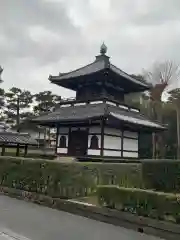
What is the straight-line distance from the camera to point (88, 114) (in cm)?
2150

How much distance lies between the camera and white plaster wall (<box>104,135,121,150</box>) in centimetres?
2238

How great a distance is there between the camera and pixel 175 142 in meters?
45.1

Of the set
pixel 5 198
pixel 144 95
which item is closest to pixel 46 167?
pixel 5 198

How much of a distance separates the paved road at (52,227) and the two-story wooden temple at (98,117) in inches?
439

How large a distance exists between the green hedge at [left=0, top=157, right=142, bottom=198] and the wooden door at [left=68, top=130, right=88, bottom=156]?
8174 mm

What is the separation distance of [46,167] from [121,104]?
1398 cm

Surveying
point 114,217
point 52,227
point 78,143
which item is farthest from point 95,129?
point 52,227

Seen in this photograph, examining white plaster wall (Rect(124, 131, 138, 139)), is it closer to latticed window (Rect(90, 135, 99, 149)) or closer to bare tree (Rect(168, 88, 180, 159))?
latticed window (Rect(90, 135, 99, 149))

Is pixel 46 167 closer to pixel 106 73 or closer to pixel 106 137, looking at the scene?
pixel 106 137

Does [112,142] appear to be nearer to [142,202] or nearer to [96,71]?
[96,71]

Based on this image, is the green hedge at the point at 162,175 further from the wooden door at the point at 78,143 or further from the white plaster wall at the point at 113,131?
the wooden door at the point at 78,143

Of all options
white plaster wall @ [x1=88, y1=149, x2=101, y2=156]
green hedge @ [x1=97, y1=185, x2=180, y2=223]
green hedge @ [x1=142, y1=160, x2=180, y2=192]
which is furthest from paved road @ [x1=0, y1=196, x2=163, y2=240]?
white plaster wall @ [x1=88, y1=149, x2=101, y2=156]

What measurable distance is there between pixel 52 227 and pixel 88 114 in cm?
1404

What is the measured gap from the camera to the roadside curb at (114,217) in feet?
24.0
